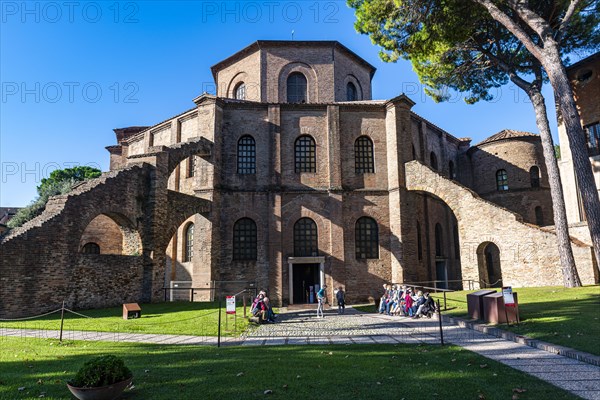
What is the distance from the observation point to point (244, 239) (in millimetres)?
22109

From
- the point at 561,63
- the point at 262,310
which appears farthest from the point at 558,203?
the point at 262,310

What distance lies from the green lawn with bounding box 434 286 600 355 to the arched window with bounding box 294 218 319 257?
26.5ft

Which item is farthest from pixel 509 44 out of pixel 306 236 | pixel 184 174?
pixel 184 174

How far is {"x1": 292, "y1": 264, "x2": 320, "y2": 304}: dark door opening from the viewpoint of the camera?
22109mm

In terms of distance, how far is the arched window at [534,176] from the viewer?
3055cm

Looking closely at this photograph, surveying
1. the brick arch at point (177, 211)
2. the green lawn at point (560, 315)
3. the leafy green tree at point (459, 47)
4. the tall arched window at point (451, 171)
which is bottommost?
the green lawn at point (560, 315)

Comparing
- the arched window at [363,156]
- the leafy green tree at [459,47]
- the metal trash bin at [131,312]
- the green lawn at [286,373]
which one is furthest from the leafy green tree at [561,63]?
the metal trash bin at [131,312]

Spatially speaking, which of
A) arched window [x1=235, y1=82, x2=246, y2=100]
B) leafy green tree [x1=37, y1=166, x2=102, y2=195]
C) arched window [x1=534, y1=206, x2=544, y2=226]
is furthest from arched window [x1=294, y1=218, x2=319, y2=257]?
leafy green tree [x1=37, y1=166, x2=102, y2=195]

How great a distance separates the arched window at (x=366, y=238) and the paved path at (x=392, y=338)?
6.21 metres

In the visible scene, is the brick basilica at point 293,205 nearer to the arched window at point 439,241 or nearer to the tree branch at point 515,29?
the arched window at point 439,241

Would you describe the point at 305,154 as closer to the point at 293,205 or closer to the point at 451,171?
the point at 293,205

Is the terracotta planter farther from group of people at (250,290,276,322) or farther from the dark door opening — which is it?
the dark door opening

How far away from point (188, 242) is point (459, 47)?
63.0ft

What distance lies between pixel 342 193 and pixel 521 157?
693 inches
